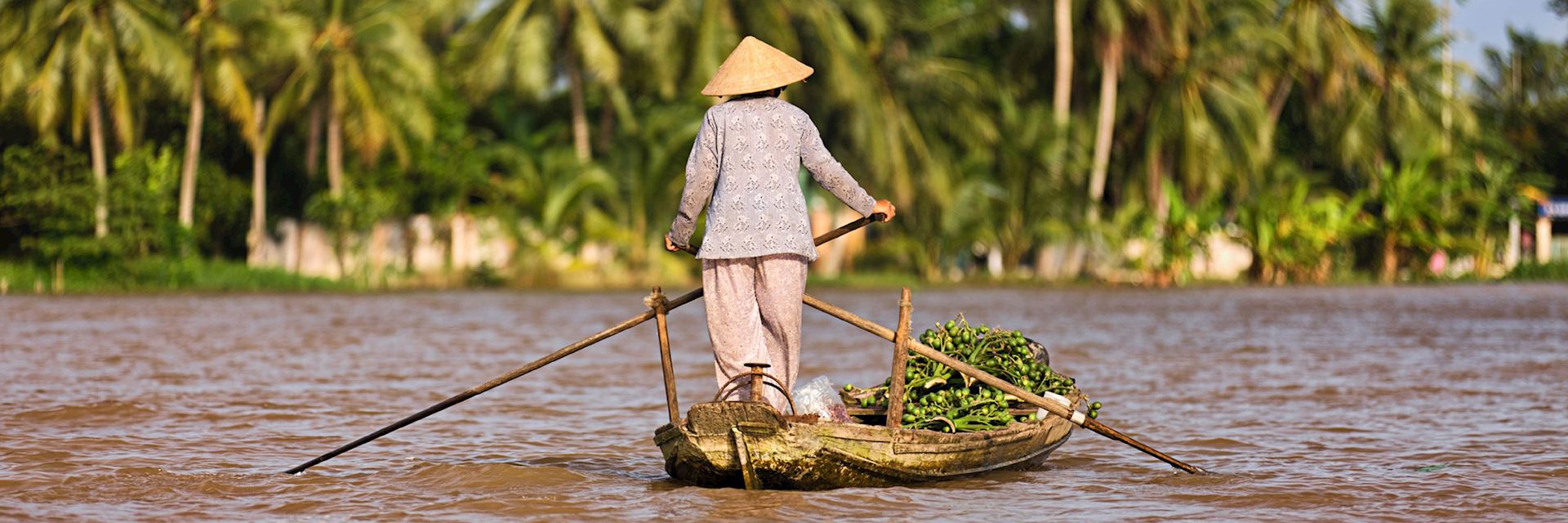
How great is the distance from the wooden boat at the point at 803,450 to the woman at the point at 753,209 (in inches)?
11.9

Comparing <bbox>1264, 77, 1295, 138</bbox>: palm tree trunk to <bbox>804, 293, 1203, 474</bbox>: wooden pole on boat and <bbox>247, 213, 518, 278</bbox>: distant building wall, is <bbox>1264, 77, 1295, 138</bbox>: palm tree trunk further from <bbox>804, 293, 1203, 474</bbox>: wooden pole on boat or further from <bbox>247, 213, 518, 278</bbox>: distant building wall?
<bbox>804, 293, 1203, 474</bbox>: wooden pole on boat

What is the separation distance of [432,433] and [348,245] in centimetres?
2066

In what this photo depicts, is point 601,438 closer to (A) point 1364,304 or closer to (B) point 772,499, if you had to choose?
(B) point 772,499

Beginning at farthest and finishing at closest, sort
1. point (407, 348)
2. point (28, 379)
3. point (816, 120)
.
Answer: point (816, 120) → point (407, 348) → point (28, 379)


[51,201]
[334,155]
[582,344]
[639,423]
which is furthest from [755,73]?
[334,155]

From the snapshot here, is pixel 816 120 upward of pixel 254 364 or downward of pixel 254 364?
upward

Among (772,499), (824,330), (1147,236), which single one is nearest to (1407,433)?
(772,499)

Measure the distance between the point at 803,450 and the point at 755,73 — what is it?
3.90ft

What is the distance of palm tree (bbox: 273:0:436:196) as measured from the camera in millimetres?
25688

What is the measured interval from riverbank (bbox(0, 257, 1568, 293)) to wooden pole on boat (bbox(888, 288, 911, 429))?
20.8 meters

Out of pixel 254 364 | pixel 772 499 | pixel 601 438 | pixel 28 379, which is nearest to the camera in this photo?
pixel 772 499

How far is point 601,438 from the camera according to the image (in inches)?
305

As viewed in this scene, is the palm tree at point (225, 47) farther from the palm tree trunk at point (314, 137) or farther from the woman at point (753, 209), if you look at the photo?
the woman at point (753, 209)

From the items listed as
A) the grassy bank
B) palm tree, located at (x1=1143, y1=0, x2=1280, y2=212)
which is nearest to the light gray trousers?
the grassy bank
